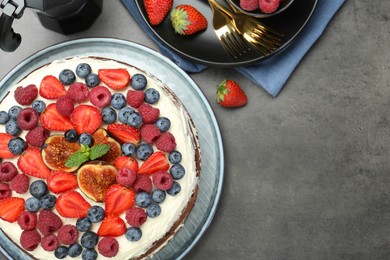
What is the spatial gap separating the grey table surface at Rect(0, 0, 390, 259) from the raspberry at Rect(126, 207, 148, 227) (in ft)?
1.53

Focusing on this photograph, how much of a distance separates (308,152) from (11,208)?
105 cm

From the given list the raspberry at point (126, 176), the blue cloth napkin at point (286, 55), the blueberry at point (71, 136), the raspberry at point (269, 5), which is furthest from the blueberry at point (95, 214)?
the raspberry at point (269, 5)

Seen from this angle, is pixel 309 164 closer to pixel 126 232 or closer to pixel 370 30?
pixel 370 30

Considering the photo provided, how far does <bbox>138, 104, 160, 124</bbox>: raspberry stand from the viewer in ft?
5.40

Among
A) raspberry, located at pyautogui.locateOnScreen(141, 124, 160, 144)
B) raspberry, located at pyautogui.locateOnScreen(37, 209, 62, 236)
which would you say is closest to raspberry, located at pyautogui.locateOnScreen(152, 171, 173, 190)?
raspberry, located at pyautogui.locateOnScreen(141, 124, 160, 144)

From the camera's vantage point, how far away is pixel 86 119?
1.64 metres

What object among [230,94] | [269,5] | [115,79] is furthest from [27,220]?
[269,5]

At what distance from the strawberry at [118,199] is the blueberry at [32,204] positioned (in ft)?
0.68

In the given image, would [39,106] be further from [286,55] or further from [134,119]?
[286,55]

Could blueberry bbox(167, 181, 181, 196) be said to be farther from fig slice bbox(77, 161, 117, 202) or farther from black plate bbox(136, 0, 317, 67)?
black plate bbox(136, 0, 317, 67)

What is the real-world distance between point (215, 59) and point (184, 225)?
59cm

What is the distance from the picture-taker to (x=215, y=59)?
1917 mm

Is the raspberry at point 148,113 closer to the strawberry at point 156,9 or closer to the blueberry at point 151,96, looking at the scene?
the blueberry at point 151,96

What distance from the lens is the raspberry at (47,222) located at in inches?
63.5
